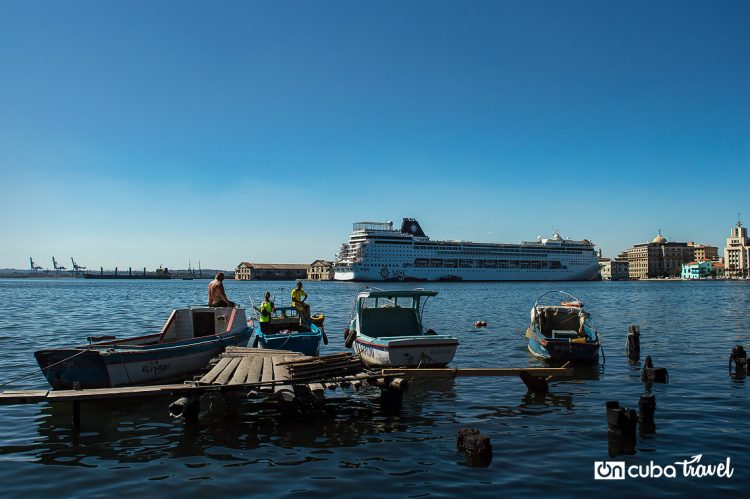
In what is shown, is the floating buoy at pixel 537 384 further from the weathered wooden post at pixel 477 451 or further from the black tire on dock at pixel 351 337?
the black tire on dock at pixel 351 337

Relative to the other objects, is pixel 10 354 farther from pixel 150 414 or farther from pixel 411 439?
pixel 411 439

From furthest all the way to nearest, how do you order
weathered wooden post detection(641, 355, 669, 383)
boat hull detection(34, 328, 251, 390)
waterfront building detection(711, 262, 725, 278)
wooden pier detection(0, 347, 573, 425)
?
waterfront building detection(711, 262, 725, 278) → weathered wooden post detection(641, 355, 669, 383) → boat hull detection(34, 328, 251, 390) → wooden pier detection(0, 347, 573, 425)

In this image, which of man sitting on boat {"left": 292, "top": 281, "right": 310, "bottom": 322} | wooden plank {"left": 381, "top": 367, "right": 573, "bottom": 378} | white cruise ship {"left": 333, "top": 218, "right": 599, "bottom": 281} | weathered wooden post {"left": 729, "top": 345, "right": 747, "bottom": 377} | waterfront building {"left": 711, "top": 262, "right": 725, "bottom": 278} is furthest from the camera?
waterfront building {"left": 711, "top": 262, "right": 725, "bottom": 278}

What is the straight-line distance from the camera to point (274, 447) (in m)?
9.55

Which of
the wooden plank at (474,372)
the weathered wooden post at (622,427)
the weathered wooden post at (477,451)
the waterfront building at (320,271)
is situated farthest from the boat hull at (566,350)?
the waterfront building at (320,271)

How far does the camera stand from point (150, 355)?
1302 centimetres

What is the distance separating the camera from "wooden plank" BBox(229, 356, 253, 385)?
10922mm

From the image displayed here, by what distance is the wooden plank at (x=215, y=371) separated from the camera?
36.2 ft

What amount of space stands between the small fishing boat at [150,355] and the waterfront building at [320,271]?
6070 inches

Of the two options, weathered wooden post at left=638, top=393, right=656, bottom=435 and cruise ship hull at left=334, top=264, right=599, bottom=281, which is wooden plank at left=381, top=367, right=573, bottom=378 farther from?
cruise ship hull at left=334, top=264, right=599, bottom=281

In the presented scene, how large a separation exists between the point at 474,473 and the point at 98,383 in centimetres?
813

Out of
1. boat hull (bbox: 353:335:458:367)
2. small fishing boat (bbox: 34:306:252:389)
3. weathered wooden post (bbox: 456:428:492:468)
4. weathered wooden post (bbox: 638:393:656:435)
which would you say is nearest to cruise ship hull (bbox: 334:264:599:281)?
small fishing boat (bbox: 34:306:252:389)

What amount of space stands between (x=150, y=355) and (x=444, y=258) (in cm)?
12129

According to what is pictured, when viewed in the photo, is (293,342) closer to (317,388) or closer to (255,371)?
(255,371)
